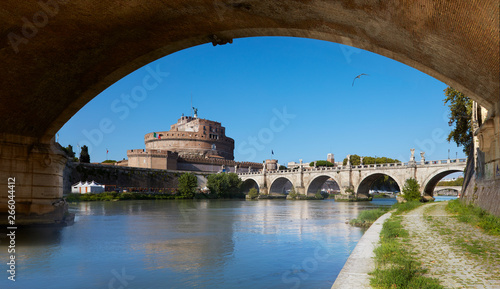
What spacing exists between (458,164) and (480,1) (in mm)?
38129

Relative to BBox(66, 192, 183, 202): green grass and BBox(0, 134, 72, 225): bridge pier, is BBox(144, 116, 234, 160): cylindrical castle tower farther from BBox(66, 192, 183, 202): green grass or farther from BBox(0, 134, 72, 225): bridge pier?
BBox(0, 134, 72, 225): bridge pier

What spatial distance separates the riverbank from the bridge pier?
8.80 metres

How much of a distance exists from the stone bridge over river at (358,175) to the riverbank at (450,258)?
31.3 metres

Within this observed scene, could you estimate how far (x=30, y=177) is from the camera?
10344 millimetres

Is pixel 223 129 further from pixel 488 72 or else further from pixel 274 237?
pixel 488 72

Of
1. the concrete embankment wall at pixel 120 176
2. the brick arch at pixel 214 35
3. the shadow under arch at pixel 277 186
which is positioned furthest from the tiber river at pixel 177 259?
the shadow under arch at pixel 277 186

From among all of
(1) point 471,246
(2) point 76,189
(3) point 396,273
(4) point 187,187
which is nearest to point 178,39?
(3) point 396,273

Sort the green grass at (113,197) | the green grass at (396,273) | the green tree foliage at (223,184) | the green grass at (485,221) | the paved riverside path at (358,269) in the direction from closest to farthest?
the green grass at (396,273) → the paved riverside path at (358,269) → the green grass at (485,221) → the green grass at (113,197) → the green tree foliage at (223,184)

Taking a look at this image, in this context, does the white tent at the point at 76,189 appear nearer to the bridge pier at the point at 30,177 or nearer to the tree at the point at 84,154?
the tree at the point at 84,154

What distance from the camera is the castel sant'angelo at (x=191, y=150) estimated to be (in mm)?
62469

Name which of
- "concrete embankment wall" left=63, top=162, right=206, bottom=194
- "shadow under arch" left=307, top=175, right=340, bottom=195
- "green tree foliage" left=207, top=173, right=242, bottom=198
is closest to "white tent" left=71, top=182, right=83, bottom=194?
"concrete embankment wall" left=63, top=162, right=206, bottom=194

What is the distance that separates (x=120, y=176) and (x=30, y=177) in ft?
146

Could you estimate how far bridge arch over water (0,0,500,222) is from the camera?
389cm

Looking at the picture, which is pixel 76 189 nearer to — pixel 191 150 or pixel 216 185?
pixel 216 185
